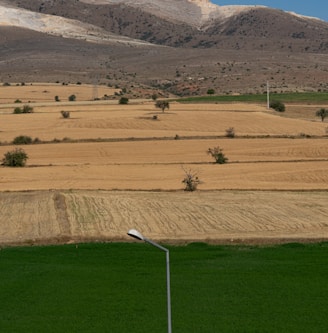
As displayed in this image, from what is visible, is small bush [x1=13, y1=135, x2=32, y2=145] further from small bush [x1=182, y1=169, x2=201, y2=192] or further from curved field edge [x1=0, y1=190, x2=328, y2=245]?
small bush [x1=182, y1=169, x2=201, y2=192]

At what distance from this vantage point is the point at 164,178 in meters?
54.1

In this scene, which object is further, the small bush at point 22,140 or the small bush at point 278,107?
the small bush at point 278,107

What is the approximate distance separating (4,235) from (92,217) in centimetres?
492

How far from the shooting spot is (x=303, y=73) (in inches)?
6944

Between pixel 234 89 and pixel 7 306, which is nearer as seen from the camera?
pixel 7 306

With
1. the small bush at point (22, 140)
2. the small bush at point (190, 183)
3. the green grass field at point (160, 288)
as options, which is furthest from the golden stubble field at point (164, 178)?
the green grass field at point (160, 288)

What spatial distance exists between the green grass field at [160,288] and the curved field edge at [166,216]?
212 cm

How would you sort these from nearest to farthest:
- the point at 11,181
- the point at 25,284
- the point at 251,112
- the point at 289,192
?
the point at 25,284
the point at 289,192
the point at 11,181
the point at 251,112

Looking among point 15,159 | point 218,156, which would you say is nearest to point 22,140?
point 15,159

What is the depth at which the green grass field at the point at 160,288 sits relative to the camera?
21.4 m

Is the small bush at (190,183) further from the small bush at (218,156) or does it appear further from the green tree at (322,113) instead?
the green tree at (322,113)

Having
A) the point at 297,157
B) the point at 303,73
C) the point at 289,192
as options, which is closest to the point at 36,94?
the point at 303,73

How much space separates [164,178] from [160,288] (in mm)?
28914

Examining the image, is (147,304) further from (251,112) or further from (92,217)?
(251,112)
